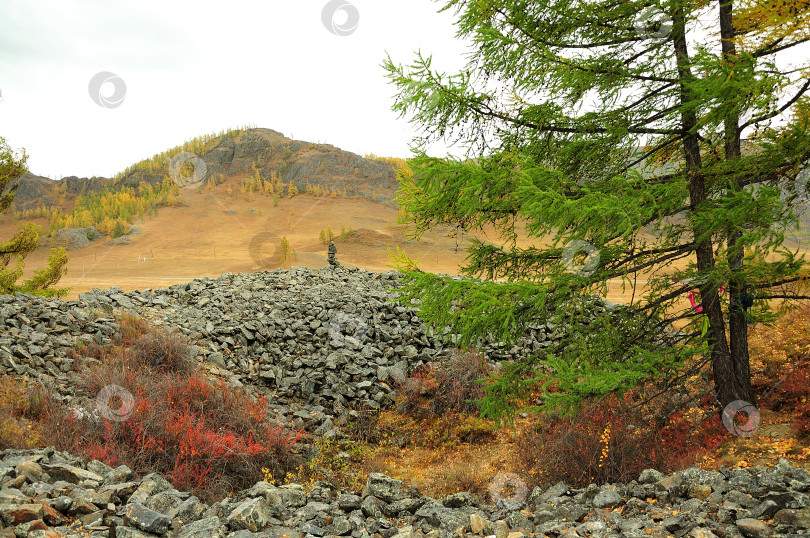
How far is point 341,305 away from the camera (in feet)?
40.4

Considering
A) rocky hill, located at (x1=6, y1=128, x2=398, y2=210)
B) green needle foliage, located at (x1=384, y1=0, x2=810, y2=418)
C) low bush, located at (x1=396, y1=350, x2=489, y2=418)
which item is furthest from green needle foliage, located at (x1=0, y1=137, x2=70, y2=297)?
rocky hill, located at (x1=6, y1=128, x2=398, y2=210)

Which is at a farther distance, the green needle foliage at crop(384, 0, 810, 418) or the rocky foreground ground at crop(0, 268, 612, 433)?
the rocky foreground ground at crop(0, 268, 612, 433)

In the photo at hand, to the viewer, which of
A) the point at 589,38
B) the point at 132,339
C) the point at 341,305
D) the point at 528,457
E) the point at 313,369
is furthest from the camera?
the point at 341,305

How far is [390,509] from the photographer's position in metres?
4.91

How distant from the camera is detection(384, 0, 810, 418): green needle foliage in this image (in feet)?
15.5

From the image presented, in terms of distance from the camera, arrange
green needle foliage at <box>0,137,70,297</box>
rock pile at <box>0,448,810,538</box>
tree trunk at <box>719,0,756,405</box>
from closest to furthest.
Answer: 1. rock pile at <box>0,448,810,538</box>
2. tree trunk at <box>719,0,756,405</box>
3. green needle foliage at <box>0,137,70,297</box>

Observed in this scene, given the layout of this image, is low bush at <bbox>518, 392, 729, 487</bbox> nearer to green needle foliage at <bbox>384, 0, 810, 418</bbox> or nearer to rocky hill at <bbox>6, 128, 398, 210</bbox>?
green needle foliage at <bbox>384, 0, 810, 418</bbox>

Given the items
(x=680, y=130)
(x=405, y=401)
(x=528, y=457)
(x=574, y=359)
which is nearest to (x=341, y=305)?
(x=405, y=401)

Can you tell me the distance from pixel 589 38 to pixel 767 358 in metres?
6.40

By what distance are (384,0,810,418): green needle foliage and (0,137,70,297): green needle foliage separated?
15.2 meters

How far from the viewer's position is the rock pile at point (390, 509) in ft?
12.0

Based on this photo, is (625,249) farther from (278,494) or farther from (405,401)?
(405,401)

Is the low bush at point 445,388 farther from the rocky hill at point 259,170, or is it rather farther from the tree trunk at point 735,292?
the rocky hill at point 259,170

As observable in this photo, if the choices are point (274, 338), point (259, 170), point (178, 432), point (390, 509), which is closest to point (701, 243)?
point (390, 509)
